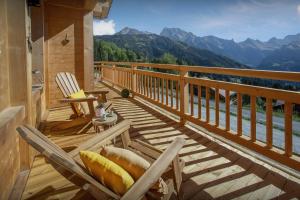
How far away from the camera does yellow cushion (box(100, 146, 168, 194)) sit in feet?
5.60

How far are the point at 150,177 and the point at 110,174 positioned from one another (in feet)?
0.82

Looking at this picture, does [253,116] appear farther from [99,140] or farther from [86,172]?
[86,172]

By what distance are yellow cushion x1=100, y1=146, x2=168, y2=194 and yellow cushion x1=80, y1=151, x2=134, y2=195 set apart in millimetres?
76

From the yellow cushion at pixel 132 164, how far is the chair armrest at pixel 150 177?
124 millimetres

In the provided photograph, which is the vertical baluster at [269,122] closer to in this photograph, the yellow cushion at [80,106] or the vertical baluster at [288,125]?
the vertical baluster at [288,125]

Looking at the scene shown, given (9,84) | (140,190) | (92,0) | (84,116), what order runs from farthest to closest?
(92,0) < (84,116) < (9,84) < (140,190)

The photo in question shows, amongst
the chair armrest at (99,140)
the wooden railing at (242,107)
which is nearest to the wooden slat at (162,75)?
the wooden railing at (242,107)

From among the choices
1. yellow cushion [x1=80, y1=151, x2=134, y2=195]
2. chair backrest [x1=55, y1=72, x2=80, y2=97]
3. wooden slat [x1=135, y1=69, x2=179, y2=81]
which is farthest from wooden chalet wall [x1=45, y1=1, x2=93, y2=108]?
yellow cushion [x1=80, y1=151, x2=134, y2=195]

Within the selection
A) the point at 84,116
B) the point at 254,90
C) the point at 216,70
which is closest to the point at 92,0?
the point at 84,116

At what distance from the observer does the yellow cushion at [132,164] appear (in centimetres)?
171

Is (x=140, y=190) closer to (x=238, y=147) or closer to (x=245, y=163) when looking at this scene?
(x=245, y=163)

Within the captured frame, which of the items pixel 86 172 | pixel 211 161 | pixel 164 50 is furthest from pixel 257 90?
pixel 164 50

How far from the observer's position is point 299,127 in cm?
615

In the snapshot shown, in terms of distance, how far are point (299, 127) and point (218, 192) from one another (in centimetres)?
457
